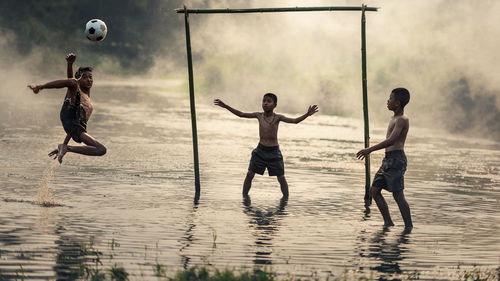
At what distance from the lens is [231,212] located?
12.6m

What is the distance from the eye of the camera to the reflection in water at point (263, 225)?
32.0 ft

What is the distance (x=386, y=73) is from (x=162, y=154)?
20569 millimetres

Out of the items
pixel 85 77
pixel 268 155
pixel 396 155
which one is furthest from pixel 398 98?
pixel 85 77

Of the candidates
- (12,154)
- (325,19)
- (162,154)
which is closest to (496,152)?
(162,154)

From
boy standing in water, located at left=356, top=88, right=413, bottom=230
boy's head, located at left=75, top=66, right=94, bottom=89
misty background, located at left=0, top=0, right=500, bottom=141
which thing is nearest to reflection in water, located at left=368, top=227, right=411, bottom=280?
boy standing in water, located at left=356, top=88, right=413, bottom=230

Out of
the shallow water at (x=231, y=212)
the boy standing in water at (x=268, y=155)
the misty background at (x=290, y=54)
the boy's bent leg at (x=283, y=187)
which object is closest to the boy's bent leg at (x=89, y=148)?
the shallow water at (x=231, y=212)

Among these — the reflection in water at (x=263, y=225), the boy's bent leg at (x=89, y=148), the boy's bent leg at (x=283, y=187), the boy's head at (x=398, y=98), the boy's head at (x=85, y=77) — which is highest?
the boy's head at (x=85, y=77)

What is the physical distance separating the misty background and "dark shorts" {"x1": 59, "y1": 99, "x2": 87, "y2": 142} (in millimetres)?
16029

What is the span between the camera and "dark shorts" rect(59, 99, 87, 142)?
13148 millimetres

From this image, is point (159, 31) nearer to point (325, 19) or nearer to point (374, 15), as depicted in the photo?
point (325, 19)

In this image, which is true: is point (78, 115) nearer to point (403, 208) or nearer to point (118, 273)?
point (403, 208)

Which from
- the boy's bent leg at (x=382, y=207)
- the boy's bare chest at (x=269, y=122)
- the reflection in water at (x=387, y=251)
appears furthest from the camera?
the boy's bare chest at (x=269, y=122)

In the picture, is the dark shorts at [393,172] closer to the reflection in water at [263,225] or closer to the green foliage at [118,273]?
the reflection in water at [263,225]

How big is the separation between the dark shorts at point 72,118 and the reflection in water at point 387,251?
14.0 feet
